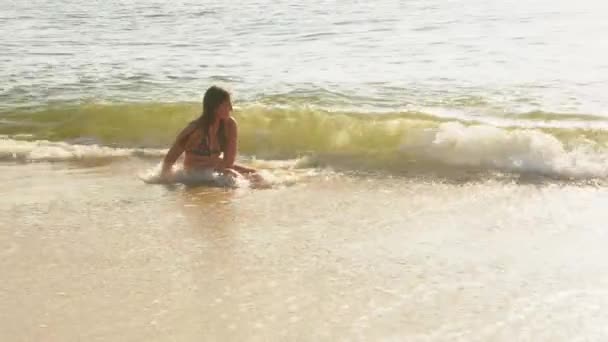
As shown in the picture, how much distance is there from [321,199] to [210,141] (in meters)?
1.34

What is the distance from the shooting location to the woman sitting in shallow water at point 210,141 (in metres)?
7.40

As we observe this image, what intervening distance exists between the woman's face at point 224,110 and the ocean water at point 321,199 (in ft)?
1.79

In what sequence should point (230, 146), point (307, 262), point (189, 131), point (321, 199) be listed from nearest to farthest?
point (307, 262) < point (321, 199) < point (230, 146) < point (189, 131)

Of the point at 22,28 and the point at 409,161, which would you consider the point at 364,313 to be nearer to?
the point at 409,161

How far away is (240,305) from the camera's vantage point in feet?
14.2

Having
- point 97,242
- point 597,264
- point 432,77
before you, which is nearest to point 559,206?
point 597,264

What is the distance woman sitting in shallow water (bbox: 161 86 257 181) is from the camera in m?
7.40

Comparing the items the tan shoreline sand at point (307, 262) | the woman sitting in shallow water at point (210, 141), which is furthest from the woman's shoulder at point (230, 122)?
the tan shoreline sand at point (307, 262)

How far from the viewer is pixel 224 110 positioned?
7.56 metres

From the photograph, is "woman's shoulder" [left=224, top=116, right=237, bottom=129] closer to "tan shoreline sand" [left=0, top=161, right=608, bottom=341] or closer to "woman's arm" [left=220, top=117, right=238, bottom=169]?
"woman's arm" [left=220, top=117, right=238, bottom=169]

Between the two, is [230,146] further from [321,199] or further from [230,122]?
[321,199]

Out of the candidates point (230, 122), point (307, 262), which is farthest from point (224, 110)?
point (307, 262)

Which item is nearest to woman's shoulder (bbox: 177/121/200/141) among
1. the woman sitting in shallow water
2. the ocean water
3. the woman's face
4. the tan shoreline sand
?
the woman sitting in shallow water

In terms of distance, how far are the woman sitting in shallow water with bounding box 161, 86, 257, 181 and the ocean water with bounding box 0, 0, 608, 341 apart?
320 millimetres
